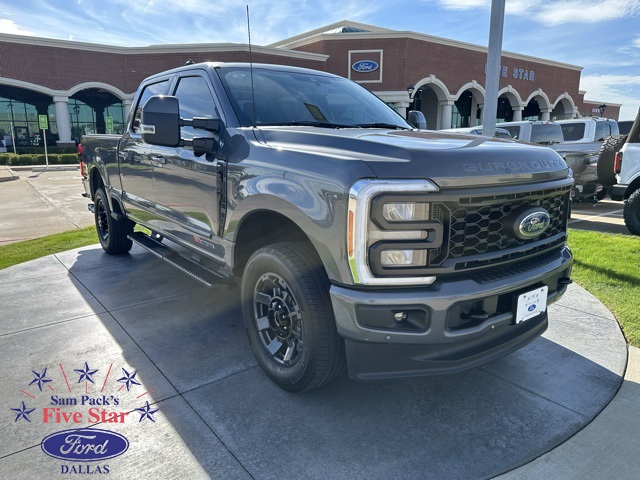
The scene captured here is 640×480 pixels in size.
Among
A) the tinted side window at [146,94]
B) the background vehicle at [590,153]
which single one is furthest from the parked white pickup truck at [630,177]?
the tinted side window at [146,94]

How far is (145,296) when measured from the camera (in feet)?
15.4

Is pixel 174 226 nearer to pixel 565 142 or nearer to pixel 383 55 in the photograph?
pixel 565 142

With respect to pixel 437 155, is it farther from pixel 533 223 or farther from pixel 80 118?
pixel 80 118

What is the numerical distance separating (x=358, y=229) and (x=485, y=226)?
731 millimetres

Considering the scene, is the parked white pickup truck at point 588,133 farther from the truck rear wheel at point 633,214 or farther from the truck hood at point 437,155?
the truck hood at point 437,155

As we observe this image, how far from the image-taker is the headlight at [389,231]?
7.11 ft

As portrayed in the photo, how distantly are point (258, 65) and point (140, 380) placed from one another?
2538mm

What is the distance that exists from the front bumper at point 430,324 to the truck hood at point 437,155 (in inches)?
20.5

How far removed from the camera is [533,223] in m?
2.59

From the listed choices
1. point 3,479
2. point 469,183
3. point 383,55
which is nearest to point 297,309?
point 469,183

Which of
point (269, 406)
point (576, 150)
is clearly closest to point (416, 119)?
point (269, 406)

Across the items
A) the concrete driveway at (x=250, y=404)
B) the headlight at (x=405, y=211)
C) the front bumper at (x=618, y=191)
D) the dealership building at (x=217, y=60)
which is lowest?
the concrete driveway at (x=250, y=404)

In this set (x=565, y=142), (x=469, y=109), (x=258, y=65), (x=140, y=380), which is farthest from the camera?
(x=469, y=109)

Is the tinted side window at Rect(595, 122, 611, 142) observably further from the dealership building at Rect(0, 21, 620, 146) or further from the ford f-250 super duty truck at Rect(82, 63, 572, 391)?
the dealership building at Rect(0, 21, 620, 146)
